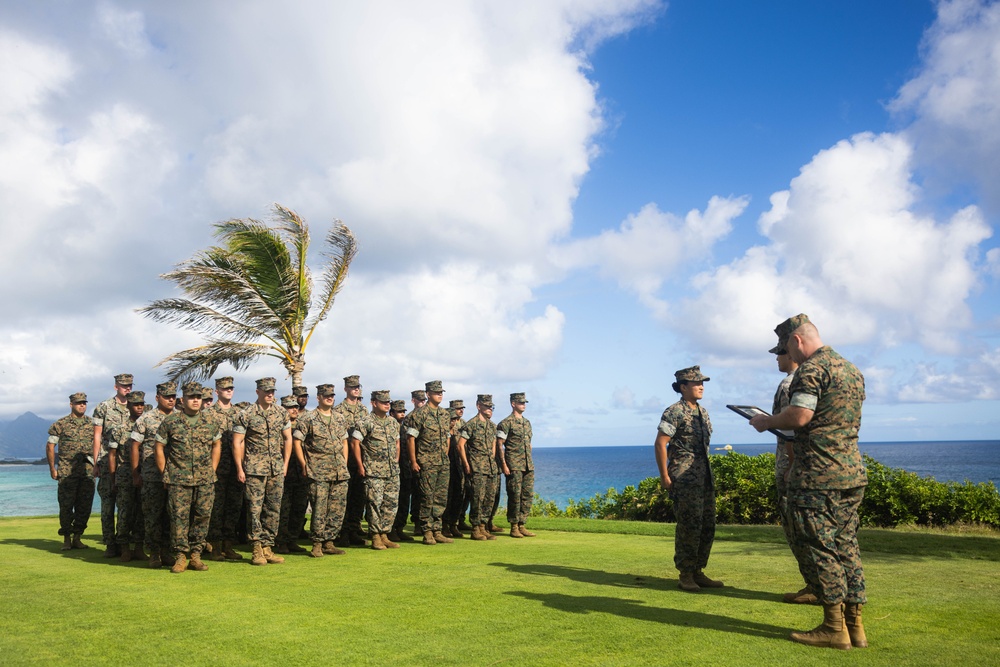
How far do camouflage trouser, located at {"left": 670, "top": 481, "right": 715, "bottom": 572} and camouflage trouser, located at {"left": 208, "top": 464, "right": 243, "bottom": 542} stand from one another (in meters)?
5.73

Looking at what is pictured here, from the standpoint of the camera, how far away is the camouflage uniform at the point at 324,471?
9438 mm

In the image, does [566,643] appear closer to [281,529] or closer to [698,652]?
[698,652]

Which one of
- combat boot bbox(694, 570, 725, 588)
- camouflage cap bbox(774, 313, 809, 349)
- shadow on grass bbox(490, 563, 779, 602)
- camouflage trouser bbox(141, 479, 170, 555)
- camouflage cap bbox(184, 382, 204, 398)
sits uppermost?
camouflage cap bbox(774, 313, 809, 349)

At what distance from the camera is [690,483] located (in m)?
6.71

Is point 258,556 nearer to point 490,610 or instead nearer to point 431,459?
point 431,459

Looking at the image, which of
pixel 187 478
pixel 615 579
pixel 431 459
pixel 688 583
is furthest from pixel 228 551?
pixel 688 583

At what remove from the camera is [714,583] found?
6727 millimetres

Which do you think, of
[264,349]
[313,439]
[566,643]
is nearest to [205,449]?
[313,439]

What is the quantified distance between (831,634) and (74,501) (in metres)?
9.93

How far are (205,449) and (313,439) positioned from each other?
1546 millimetres

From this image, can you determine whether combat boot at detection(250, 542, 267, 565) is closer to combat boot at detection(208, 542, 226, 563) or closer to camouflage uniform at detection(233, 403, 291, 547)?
camouflage uniform at detection(233, 403, 291, 547)

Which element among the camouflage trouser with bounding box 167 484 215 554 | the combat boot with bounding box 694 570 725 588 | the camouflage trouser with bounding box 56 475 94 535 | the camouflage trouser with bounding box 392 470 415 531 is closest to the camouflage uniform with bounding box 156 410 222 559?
the camouflage trouser with bounding box 167 484 215 554

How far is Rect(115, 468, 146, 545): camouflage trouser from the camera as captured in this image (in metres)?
9.10

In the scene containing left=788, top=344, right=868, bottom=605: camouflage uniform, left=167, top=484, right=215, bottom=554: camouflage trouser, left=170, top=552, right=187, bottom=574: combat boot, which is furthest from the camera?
left=167, top=484, right=215, bottom=554: camouflage trouser
